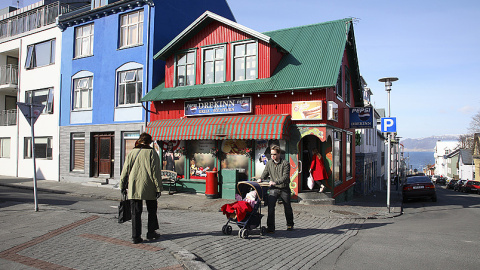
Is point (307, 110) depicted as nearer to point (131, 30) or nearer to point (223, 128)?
point (223, 128)

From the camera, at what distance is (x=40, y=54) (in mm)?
22125

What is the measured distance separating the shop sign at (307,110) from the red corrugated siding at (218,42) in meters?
1.90

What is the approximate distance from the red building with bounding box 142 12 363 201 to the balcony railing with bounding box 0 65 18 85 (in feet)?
46.4

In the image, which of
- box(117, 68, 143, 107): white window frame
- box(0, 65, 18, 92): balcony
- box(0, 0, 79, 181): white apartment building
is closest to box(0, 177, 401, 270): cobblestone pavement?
box(117, 68, 143, 107): white window frame

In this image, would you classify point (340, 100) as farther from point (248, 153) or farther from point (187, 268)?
point (187, 268)

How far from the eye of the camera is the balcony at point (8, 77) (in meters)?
23.8

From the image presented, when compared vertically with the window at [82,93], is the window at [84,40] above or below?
above

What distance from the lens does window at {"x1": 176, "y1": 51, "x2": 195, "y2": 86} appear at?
1573cm

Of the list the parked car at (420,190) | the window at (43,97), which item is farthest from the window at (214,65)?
the parked car at (420,190)

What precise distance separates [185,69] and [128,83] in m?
3.74

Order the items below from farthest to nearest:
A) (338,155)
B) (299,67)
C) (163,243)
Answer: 1. (338,155)
2. (299,67)
3. (163,243)

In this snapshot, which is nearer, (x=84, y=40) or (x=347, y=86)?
(x=347, y=86)

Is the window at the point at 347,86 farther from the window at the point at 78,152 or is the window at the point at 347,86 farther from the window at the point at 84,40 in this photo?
the window at the point at 78,152

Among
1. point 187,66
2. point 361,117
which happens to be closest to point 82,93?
point 187,66
